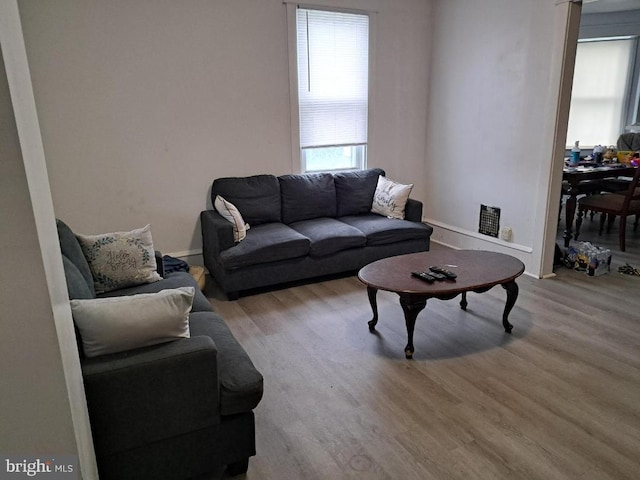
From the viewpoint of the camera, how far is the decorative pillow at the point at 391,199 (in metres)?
4.46

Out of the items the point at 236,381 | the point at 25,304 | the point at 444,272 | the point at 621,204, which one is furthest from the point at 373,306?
the point at 621,204

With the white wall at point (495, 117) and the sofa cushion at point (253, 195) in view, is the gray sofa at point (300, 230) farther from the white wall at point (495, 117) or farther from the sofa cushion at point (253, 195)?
the white wall at point (495, 117)

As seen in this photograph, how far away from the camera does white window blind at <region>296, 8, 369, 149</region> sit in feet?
14.3

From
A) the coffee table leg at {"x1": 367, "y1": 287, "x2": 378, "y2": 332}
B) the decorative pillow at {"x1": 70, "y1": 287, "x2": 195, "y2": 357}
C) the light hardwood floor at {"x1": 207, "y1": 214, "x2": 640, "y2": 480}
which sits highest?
the decorative pillow at {"x1": 70, "y1": 287, "x2": 195, "y2": 357}

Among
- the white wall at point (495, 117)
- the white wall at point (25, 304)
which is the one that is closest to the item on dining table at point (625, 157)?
the white wall at point (495, 117)

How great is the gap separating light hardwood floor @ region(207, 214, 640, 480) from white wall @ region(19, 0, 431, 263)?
4.14 ft

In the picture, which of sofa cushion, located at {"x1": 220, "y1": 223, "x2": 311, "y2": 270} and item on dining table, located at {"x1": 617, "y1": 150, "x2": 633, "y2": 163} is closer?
sofa cushion, located at {"x1": 220, "y1": 223, "x2": 311, "y2": 270}

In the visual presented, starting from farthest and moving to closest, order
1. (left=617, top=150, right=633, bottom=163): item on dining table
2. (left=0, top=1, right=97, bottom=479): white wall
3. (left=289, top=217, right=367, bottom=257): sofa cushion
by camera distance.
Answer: (left=617, top=150, right=633, bottom=163): item on dining table → (left=289, top=217, right=367, bottom=257): sofa cushion → (left=0, top=1, right=97, bottom=479): white wall

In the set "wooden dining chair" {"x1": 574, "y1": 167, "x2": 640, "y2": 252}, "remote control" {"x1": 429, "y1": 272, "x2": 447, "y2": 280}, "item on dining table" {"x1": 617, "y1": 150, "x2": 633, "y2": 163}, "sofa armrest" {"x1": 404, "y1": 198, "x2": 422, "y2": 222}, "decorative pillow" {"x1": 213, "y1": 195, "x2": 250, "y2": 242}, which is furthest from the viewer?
"item on dining table" {"x1": 617, "y1": 150, "x2": 633, "y2": 163}

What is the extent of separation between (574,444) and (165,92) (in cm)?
371

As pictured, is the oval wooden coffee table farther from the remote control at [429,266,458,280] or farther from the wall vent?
the wall vent

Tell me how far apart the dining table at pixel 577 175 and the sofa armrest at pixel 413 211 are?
143 cm

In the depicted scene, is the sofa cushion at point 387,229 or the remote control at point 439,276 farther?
the sofa cushion at point 387,229

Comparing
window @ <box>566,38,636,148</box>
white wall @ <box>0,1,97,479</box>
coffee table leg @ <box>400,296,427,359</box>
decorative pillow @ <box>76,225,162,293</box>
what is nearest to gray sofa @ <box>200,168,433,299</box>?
decorative pillow @ <box>76,225,162,293</box>
